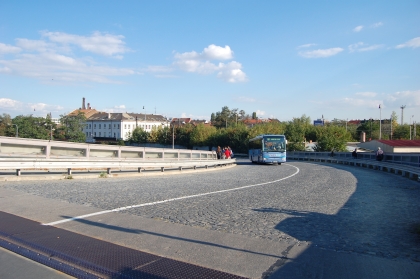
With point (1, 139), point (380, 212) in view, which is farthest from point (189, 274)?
point (1, 139)

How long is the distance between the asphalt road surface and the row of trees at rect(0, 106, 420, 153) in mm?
52993

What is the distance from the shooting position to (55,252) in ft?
20.2

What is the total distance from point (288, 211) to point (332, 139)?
63802 millimetres

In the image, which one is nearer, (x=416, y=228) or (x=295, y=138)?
(x=416, y=228)

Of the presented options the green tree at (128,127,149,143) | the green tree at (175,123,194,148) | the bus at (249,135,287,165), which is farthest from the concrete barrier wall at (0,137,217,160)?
the green tree at (128,127,149,143)

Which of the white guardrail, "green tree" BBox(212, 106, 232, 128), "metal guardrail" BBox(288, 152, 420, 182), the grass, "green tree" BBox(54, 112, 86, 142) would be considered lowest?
"metal guardrail" BBox(288, 152, 420, 182)

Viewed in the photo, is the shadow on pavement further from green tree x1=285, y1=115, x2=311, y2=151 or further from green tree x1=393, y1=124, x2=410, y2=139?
green tree x1=393, y1=124, x2=410, y2=139

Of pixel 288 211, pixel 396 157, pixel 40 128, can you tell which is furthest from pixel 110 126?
pixel 288 211

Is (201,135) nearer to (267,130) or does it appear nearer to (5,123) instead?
(267,130)

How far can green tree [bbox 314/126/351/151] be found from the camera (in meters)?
69.6

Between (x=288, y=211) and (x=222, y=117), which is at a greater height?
(x=222, y=117)

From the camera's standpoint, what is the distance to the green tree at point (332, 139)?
69.6 m

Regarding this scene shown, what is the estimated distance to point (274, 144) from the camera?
3978cm

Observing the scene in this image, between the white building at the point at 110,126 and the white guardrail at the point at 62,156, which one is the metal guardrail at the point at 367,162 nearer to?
the white guardrail at the point at 62,156
